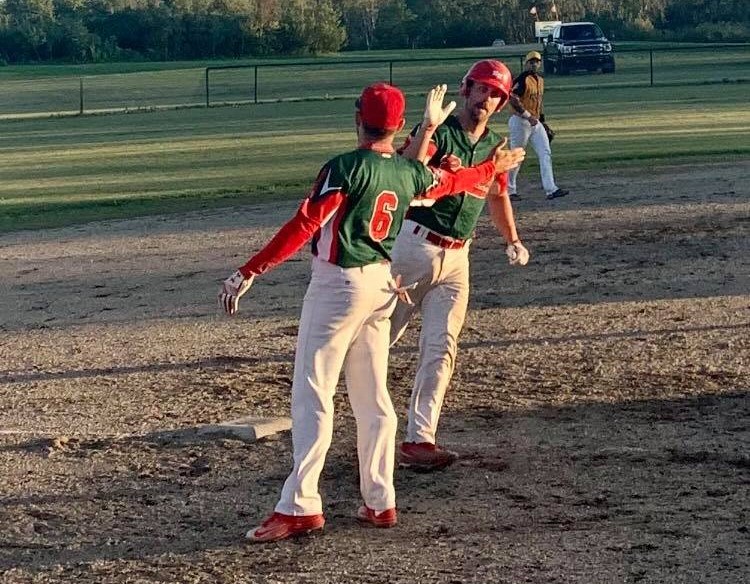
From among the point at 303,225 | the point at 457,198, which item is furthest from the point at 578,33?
the point at 303,225

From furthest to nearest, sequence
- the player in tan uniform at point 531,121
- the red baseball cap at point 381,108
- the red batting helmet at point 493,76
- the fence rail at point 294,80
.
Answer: the fence rail at point 294,80 < the player in tan uniform at point 531,121 < the red batting helmet at point 493,76 < the red baseball cap at point 381,108

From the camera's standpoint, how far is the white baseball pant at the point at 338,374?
593 centimetres

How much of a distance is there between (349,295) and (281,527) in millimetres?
1063

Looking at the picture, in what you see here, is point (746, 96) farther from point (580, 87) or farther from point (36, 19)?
point (36, 19)

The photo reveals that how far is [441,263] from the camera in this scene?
709 cm

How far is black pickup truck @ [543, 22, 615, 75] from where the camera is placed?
5206cm

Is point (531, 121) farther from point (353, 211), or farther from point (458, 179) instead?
point (353, 211)

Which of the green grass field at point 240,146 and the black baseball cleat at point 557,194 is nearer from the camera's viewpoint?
the black baseball cleat at point 557,194

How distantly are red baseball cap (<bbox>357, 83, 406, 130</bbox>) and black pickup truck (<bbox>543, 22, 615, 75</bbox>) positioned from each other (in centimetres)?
4724

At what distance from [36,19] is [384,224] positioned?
77.9 meters

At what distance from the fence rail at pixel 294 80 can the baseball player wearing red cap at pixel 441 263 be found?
37431 mm

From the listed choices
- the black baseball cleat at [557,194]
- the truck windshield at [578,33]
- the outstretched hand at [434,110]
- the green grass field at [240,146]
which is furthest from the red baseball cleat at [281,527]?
the truck windshield at [578,33]

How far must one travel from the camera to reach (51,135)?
1401 inches

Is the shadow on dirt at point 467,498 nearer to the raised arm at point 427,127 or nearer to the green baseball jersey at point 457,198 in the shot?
the green baseball jersey at point 457,198
